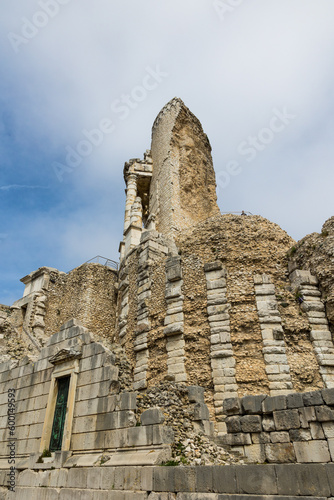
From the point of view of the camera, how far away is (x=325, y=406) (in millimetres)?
6691

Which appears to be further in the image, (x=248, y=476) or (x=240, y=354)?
(x=240, y=354)

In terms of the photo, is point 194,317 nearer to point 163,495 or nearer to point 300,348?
point 300,348

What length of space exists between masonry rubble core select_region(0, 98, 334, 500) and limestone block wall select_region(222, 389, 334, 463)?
0.07ft

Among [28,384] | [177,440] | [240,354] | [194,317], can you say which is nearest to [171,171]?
[194,317]

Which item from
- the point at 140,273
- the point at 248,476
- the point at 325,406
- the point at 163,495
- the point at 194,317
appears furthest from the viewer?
the point at 140,273

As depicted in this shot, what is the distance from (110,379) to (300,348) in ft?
20.1

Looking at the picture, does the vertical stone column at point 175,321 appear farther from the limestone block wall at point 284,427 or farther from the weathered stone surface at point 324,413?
the weathered stone surface at point 324,413

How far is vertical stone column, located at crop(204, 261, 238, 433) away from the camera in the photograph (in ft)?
35.6

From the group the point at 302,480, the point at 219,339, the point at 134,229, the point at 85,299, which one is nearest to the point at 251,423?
the point at 302,480

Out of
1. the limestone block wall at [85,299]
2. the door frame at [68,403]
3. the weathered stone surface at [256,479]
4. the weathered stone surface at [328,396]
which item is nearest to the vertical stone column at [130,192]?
the limestone block wall at [85,299]

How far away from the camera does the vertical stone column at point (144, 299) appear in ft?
42.2

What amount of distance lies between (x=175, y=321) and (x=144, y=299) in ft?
6.45

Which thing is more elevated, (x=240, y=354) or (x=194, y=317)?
(x=194, y=317)

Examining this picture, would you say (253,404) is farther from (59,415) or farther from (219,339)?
(59,415)
